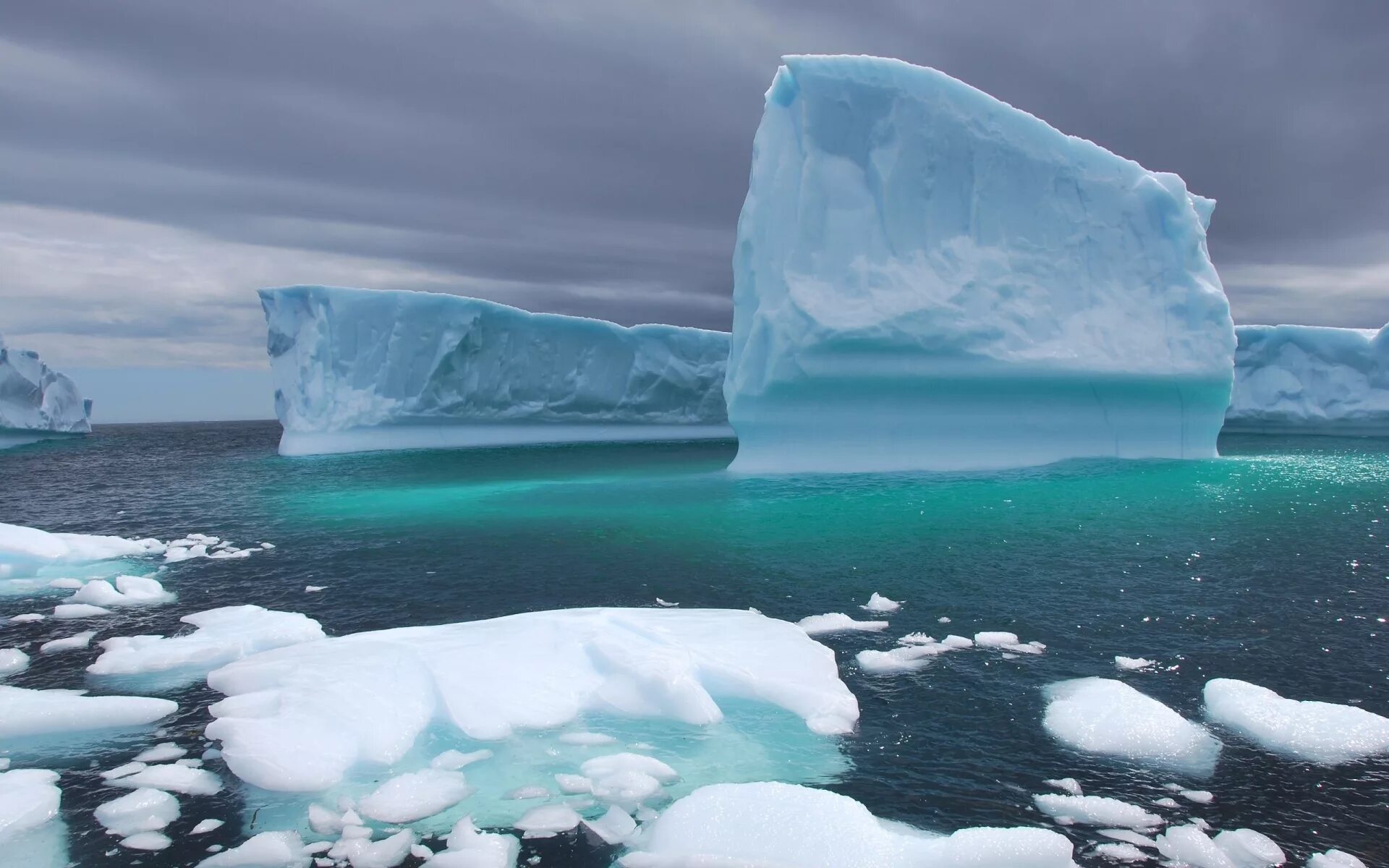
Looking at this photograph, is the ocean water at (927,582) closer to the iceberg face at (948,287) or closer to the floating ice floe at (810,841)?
the floating ice floe at (810,841)

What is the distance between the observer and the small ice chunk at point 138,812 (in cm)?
356

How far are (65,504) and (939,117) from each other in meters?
18.1

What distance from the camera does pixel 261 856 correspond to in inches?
130

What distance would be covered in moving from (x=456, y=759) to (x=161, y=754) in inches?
58.9

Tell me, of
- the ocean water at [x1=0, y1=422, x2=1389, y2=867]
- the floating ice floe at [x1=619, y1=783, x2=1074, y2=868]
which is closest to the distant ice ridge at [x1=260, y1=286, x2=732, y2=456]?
the ocean water at [x1=0, y1=422, x2=1389, y2=867]

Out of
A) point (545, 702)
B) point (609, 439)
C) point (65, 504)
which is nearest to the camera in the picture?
point (545, 702)

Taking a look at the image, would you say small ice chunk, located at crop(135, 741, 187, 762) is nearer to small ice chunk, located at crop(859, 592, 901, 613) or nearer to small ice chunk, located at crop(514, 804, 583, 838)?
small ice chunk, located at crop(514, 804, 583, 838)

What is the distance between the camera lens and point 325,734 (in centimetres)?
419

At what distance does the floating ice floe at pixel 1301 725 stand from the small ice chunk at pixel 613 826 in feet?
10.4

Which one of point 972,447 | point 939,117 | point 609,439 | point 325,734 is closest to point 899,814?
point 325,734

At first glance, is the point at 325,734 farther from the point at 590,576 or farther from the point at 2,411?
the point at 2,411

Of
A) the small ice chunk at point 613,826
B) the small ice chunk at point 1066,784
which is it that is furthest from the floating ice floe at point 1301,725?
the small ice chunk at point 613,826

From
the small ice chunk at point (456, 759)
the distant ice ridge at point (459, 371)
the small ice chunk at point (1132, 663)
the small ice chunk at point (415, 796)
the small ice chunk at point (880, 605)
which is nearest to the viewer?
the small ice chunk at point (415, 796)

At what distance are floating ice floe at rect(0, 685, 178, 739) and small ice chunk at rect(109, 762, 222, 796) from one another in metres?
0.83
